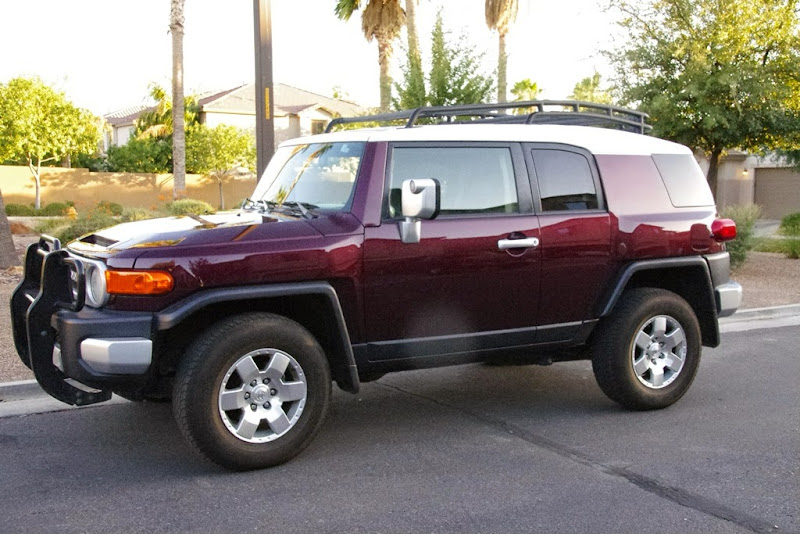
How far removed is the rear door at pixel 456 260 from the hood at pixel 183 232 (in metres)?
0.54

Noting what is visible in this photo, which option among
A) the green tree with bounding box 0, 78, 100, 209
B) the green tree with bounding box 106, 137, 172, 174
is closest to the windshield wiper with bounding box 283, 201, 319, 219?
the green tree with bounding box 0, 78, 100, 209

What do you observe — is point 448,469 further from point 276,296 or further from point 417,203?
point 417,203

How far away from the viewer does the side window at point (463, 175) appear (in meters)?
5.43

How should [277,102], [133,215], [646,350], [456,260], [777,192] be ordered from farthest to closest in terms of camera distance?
[277,102], [777,192], [133,215], [646,350], [456,260]

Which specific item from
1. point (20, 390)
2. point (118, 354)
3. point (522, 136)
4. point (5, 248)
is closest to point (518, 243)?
point (522, 136)

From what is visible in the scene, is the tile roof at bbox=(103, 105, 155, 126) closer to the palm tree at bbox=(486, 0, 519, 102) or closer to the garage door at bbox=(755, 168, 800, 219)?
the palm tree at bbox=(486, 0, 519, 102)

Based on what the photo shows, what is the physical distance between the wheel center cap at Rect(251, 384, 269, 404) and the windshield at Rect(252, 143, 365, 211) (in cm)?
119

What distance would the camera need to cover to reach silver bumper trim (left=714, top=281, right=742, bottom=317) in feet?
21.1

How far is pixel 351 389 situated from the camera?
523 cm

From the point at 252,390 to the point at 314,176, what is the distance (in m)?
1.56

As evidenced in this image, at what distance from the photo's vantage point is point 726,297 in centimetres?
646

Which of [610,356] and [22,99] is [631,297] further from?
[22,99]

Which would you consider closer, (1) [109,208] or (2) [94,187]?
(1) [109,208]

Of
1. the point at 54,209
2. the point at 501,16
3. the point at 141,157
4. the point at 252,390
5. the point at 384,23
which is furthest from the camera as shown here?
the point at 141,157
